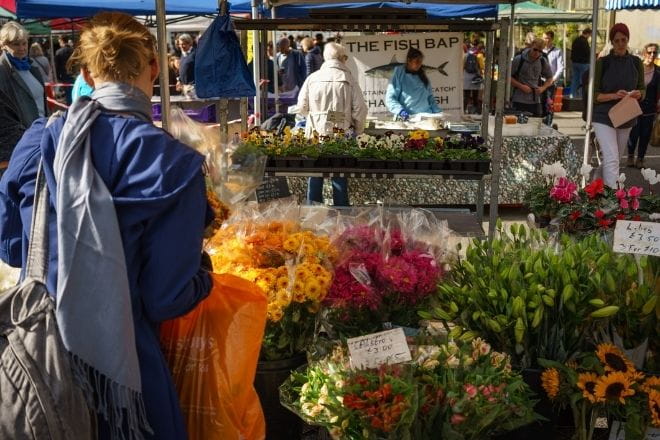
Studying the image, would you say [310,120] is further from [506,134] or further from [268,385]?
[268,385]

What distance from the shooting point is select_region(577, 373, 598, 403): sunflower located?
2172 mm

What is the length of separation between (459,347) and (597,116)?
15.6 feet

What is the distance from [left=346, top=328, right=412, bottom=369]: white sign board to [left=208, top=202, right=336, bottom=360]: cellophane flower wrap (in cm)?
33

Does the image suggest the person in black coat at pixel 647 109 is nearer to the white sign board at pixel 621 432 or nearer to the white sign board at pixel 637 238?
the white sign board at pixel 637 238

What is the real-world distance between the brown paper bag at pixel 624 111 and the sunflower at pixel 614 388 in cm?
466

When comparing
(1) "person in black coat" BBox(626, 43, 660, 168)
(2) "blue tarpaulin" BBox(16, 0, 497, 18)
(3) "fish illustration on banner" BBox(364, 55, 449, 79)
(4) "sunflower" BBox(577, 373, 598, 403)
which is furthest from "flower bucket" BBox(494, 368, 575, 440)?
(1) "person in black coat" BBox(626, 43, 660, 168)

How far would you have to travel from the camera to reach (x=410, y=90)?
7.20m

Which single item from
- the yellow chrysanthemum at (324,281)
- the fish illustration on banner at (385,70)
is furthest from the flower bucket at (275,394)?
the fish illustration on banner at (385,70)

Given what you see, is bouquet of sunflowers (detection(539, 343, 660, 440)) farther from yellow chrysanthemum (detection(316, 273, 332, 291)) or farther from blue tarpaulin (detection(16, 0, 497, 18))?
blue tarpaulin (detection(16, 0, 497, 18))

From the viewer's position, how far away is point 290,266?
2.63m

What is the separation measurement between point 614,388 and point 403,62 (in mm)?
5990

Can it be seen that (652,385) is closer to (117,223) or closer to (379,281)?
(379,281)

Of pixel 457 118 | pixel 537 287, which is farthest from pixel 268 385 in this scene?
pixel 457 118

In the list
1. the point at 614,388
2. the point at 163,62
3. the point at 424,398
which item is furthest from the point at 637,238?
the point at 163,62
